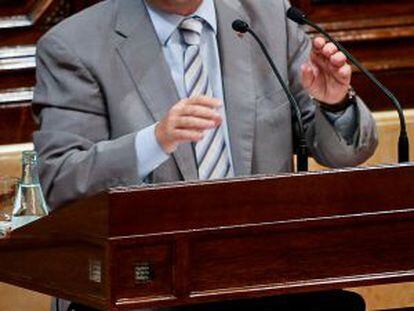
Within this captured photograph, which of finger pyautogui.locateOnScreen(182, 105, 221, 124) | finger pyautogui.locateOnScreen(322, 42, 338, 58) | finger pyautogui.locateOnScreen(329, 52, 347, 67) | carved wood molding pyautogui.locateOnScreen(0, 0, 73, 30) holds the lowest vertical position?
finger pyautogui.locateOnScreen(182, 105, 221, 124)

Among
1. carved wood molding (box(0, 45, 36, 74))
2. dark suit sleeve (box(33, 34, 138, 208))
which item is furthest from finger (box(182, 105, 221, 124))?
carved wood molding (box(0, 45, 36, 74))

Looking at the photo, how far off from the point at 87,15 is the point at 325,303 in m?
0.80

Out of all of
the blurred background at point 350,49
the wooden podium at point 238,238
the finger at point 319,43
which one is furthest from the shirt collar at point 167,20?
the blurred background at point 350,49

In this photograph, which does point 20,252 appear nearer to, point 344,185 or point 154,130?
point 154,130

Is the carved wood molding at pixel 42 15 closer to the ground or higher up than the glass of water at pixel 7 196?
higher up

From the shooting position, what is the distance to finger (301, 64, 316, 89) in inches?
96.4

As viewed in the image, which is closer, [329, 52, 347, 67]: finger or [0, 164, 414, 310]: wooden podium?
[0, 164, 414, 310]: wooden podium

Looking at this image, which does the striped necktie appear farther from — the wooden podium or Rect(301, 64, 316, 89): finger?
the wooden podium

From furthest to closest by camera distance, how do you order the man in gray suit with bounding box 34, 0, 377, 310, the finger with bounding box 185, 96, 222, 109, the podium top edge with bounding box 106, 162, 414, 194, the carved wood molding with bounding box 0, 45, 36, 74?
the carved wood molding with bounding box 0, 45, 36, 74
the man in gray suit with bounding box 34, 0, 377, 310
the finger with bounding box 185, 96, 222, 109
the podium top edge with bounding box 106, 162, 414, 194

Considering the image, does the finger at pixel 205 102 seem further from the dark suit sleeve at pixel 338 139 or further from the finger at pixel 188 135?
the dark suit sleeve at pixel 338 139

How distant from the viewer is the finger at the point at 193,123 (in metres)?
2.12

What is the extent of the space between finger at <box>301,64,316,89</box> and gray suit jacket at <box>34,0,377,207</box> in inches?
6.0

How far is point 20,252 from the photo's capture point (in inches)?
92.8

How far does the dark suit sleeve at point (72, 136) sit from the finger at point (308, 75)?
0.34 meters
